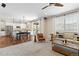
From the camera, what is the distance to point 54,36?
571 centimetres

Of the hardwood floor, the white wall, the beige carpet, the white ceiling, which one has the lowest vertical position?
the beige carpet

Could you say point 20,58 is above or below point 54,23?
below

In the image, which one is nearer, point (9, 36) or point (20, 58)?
point (20, 58)

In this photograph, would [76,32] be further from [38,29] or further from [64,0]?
[64,0]

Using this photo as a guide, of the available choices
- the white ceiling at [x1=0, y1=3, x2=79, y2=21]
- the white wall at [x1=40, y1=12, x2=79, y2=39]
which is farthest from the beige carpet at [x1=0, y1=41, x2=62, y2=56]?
the white ceiling at [x1=0, y1=3, x2=79, y2=21]

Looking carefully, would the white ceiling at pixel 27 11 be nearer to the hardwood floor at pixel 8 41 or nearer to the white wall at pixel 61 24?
the white wall at pixel 61 24

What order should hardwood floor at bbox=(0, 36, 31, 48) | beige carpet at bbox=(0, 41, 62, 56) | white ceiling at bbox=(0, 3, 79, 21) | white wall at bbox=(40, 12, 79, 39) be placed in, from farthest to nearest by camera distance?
white wall at bbox=(40, 12, 79, 39) < hardwood floor at bbox=(0, 36, 31, 48) < white ceiling at bbox=(0, 3, 79, 21) < beige carpet at bbox=(0, 41, 62, 56)

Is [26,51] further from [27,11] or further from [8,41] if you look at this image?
[27,11]

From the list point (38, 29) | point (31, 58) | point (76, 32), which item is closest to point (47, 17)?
point (38, 29)

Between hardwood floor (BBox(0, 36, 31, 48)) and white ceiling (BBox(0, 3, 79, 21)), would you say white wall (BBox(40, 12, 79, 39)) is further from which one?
hardwood floor (BBox(0, 36, 31, 48))

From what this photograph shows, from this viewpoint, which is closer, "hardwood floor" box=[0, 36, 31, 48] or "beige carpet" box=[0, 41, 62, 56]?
"beige carpet" box=[0, 41, 62, 56]

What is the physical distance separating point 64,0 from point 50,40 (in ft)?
12.7

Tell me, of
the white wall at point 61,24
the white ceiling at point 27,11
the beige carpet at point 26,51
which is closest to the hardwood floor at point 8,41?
the beige carpet at point 26,51

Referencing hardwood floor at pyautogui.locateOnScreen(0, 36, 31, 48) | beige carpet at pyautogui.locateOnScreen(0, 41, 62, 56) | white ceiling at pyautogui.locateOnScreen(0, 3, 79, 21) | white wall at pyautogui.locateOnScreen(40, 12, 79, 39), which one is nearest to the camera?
beige carpet at pyautogui.locateOnScreen(0, 41, 62, 56)
